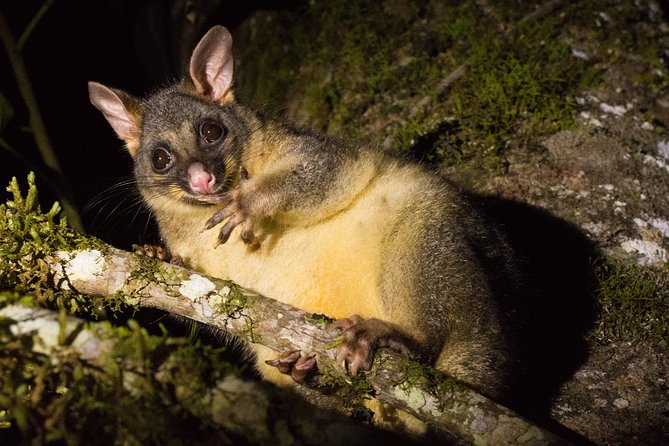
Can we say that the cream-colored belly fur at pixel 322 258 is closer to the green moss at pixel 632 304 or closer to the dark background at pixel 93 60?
the green moss at pixel 632 304

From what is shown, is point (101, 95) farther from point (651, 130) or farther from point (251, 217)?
point (651, 130)

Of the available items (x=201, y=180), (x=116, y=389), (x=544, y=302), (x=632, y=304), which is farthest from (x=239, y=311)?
(x=632, y=304)

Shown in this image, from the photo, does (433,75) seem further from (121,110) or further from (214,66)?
(121,110)

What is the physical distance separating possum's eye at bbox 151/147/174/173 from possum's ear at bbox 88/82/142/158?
1.03ft

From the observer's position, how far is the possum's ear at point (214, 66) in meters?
3.28

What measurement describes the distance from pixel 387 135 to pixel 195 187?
5.55 feet

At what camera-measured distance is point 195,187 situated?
117 inches

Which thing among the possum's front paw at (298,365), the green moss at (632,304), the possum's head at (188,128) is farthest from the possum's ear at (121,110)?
the green moss at (632,304)

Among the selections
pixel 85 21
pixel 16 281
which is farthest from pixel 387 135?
pixel 85 21

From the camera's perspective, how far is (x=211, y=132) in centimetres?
333

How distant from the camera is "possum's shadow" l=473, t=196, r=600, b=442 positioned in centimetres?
267

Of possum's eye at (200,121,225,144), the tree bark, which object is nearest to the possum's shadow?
the tree bark

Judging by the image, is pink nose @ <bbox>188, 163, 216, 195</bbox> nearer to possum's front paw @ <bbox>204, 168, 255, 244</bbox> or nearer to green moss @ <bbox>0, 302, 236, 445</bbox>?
possum's front paw @ <bbox>204, 168, 255, 244</bbox>

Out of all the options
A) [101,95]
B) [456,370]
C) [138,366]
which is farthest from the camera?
[101,95]
